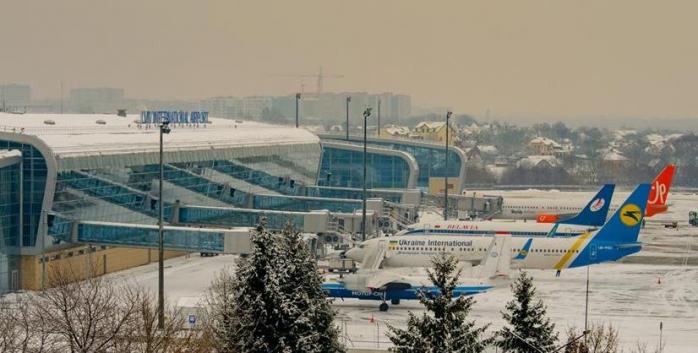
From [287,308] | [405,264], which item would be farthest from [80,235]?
[287,308]

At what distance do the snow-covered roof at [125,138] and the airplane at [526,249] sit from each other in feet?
63.6

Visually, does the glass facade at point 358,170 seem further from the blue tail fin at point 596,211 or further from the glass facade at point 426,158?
the blue tail fin at point 596,211

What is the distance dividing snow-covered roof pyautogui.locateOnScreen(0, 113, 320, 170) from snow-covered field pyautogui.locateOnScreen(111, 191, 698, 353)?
29.0 ft

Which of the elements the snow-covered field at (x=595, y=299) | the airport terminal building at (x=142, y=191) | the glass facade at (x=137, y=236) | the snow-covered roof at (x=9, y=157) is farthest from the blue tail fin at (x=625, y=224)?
the snow-covered roof at (x=9, y=157)

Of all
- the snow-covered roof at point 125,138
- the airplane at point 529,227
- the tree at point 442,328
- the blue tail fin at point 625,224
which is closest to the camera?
the tree at point 442,328

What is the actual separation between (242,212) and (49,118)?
22849 millimetres

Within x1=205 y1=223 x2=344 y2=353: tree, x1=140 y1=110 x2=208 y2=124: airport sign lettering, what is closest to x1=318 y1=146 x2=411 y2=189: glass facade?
x1=140 y1=110 x2=208 y2=124: airport sign lettering

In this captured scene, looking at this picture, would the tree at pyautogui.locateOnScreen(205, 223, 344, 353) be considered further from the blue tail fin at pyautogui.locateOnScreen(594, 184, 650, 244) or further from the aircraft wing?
the blue tail fin at pyautogui.locateOnScreen(594, 184, 650, 244)

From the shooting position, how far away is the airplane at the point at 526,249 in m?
86.8

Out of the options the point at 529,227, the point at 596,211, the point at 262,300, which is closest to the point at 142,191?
the point at 529,227

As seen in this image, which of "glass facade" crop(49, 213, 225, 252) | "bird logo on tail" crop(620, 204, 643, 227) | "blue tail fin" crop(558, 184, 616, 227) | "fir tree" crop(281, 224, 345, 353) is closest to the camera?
"fir tree" crop(281, 224, 345, 353)

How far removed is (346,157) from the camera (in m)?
149

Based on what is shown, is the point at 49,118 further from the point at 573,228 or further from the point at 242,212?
the point at 573,228

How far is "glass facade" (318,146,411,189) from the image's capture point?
5846 inches
